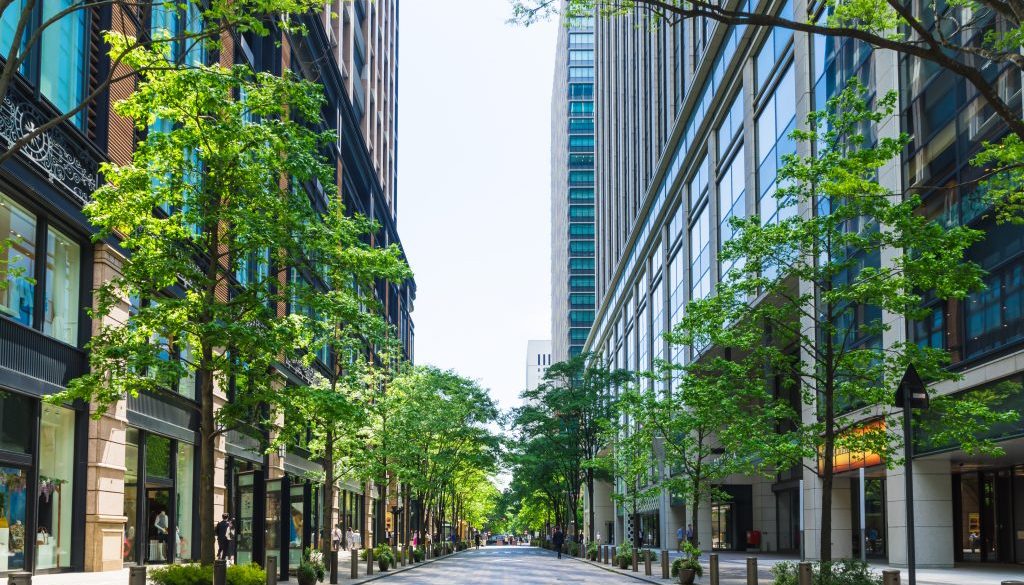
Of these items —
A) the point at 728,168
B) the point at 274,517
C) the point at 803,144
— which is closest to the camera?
the point at 274,517

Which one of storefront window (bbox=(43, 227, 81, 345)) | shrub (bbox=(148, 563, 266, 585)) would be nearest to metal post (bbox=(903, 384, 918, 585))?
shrub (bbox=(148, 563, 266, 585))

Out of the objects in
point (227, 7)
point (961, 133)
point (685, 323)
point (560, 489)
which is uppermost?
point (961, 133)

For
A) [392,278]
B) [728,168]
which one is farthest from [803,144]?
[392,278]

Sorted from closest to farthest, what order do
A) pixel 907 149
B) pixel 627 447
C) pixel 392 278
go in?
pixel 392 278 → pixel 907 149 → pixel 627 447

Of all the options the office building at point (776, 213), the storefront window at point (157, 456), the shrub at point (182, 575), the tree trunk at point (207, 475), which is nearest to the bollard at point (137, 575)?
the shrub at point (182, 575)

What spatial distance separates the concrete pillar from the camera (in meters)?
32.4

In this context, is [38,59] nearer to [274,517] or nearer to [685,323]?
[274,517]

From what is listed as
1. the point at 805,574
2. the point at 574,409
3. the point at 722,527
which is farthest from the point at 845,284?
the point at 722,527

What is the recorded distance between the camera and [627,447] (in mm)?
49219

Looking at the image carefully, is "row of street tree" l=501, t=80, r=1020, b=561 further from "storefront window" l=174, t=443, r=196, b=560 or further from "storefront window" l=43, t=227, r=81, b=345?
"storefront window" l=174, t=443, r=196, b=560

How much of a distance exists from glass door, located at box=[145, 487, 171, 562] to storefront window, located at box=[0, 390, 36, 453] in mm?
8967

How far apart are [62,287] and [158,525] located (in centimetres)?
1025

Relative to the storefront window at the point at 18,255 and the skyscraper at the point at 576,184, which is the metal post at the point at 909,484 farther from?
the skyscraper at the point at 576,184

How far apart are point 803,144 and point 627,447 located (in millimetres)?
17014
